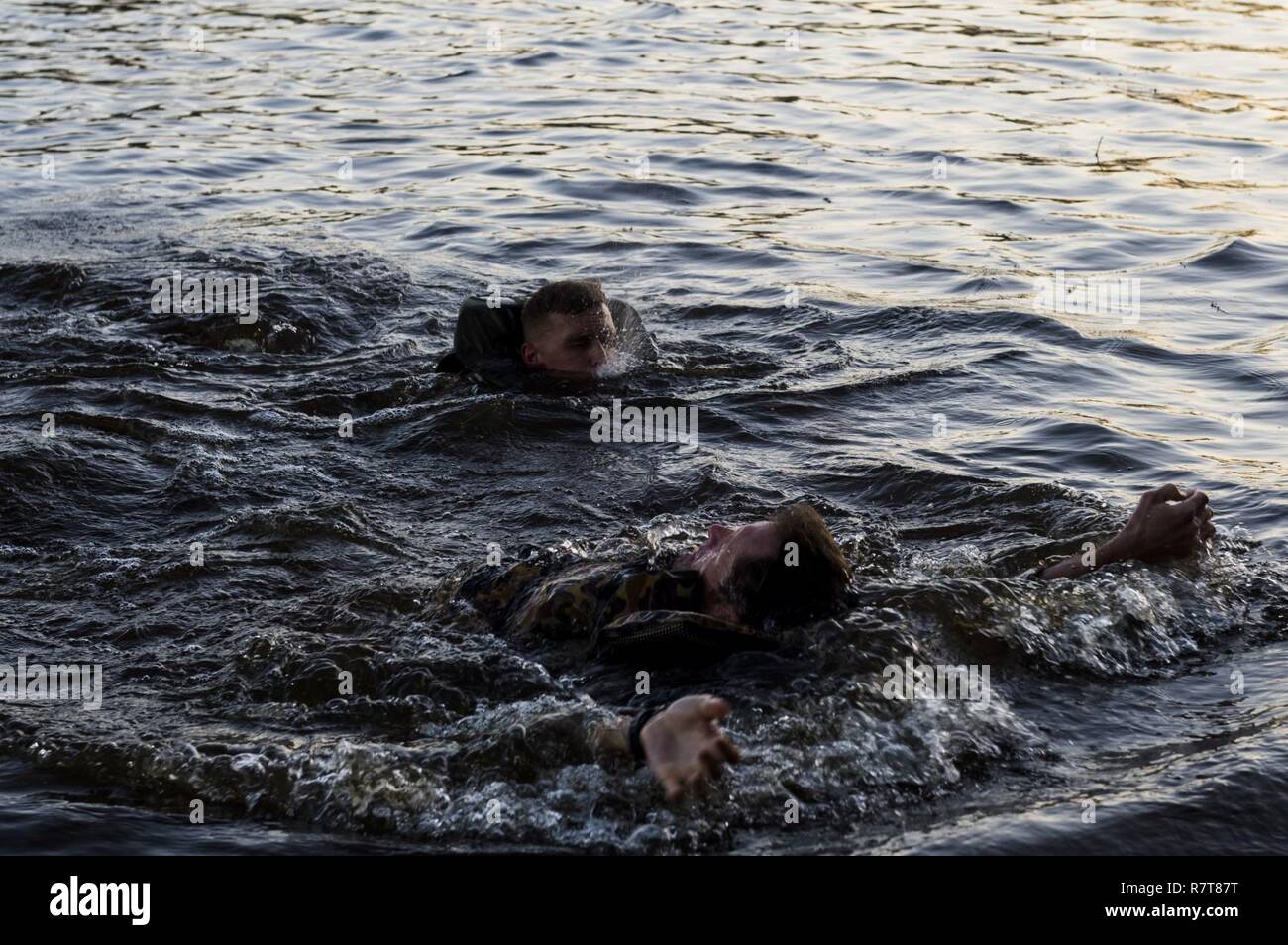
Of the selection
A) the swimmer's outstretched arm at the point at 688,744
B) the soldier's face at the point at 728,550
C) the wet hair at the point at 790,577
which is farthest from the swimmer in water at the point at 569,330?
the swimmer's outstretched arm at the point at 688,744

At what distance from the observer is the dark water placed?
15.0ft

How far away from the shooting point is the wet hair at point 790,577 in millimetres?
4977

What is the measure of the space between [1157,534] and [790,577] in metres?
1.49

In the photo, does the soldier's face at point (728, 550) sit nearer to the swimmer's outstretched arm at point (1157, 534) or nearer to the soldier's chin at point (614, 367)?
the swimmer's outstretched arm at point (1157, 534)

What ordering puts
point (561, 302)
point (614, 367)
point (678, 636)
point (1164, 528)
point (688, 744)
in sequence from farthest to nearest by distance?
1. point (614, 367)
2. point (561, 302)
3. point (1164, 528)
4. point (678, 636)
5. point (688, 744)

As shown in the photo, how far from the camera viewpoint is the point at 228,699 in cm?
518

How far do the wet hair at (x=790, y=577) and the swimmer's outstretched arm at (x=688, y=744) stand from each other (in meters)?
0.92

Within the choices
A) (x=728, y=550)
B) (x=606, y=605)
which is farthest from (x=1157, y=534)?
(x=606, y=605)

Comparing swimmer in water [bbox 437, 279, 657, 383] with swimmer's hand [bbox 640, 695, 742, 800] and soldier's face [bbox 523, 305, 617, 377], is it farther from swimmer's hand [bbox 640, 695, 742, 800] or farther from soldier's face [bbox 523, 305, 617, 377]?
swimmer's hand [bbox 640, 695, 742, 800]

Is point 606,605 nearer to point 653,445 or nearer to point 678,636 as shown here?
point 678,636

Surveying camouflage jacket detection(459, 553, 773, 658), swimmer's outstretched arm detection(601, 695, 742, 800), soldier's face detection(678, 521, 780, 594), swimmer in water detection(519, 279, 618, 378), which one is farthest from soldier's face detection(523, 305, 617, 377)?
swimmer's outstretched arm detection(601, 695, 742, 800)

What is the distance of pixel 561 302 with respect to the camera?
8.02 meters
